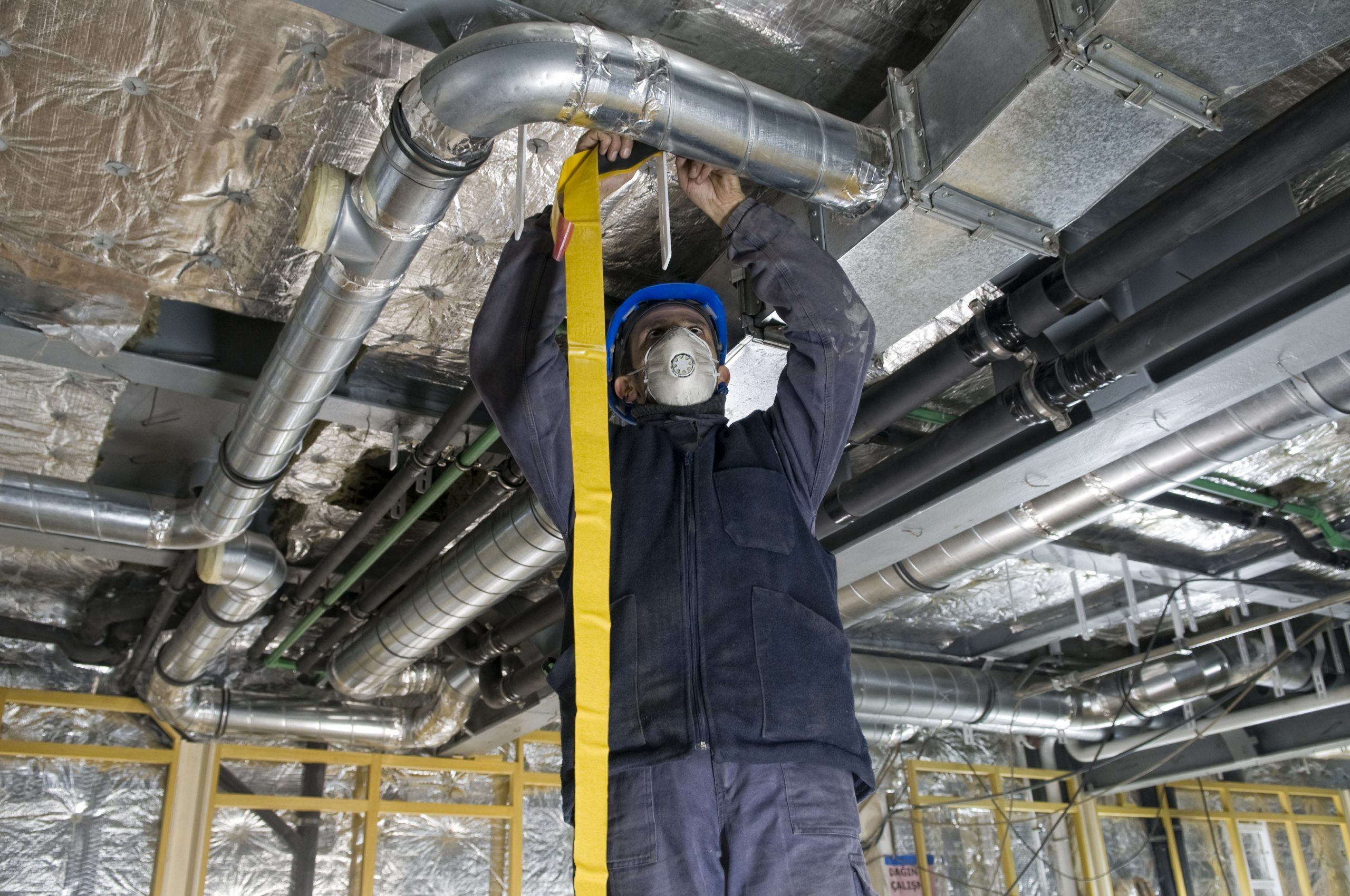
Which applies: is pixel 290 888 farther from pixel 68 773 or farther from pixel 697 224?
pixel 697 224

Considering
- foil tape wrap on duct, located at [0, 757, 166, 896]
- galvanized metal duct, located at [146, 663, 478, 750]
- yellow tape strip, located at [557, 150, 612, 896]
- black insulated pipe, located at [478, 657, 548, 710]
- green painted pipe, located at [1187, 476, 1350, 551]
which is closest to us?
yellow tape strip, located at [557, 150, 612, 896]

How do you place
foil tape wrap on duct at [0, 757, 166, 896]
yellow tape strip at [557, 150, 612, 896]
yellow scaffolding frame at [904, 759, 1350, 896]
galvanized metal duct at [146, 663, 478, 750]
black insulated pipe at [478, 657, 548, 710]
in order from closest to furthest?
yellow tape strip at [557, 150, 612, 896]
black insulated pipe at [478, 657, 548, 710]
foil tape wrap on duct at [0, 757, 166, 896]
galvanized metal duct at [146, 663, 478, 750]
yellow scaffolding frame at [904, 759, 1350, 896]

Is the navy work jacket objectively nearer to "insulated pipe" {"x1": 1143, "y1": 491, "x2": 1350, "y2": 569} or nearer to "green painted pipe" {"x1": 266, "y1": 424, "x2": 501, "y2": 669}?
"green painted pipe" {"x1": 266, "y1": 424, "x2": 501, "y2": 669}

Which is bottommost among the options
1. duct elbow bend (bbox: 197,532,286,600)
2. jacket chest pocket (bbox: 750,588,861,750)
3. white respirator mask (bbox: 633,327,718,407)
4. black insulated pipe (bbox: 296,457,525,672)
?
jacket chest pocket (bbox: 750,588,861,750)

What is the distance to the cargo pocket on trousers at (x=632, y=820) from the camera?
119 cm

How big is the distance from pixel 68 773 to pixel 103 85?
352 cm

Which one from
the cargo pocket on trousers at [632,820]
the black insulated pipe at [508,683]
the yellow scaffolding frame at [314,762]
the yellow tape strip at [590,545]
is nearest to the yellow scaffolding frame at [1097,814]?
the yellow scaffolding frame at [314,762]

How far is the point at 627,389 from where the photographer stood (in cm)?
162

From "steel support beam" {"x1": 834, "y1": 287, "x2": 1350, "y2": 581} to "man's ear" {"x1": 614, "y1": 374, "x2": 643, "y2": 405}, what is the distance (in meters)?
1.10

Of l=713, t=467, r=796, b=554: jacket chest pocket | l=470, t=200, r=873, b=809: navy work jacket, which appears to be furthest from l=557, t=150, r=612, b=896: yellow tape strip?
l=713, t=467, r=796, b=554: jacket chest pocket

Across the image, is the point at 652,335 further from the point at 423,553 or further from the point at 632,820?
the point at 423,553

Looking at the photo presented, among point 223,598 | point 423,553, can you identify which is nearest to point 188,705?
point 223,598

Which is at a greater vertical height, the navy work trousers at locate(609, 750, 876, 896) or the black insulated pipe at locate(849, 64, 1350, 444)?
the black insulated pipe at locate(849, 64, 1350, 444)

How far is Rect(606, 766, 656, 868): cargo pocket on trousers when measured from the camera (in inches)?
46.8
